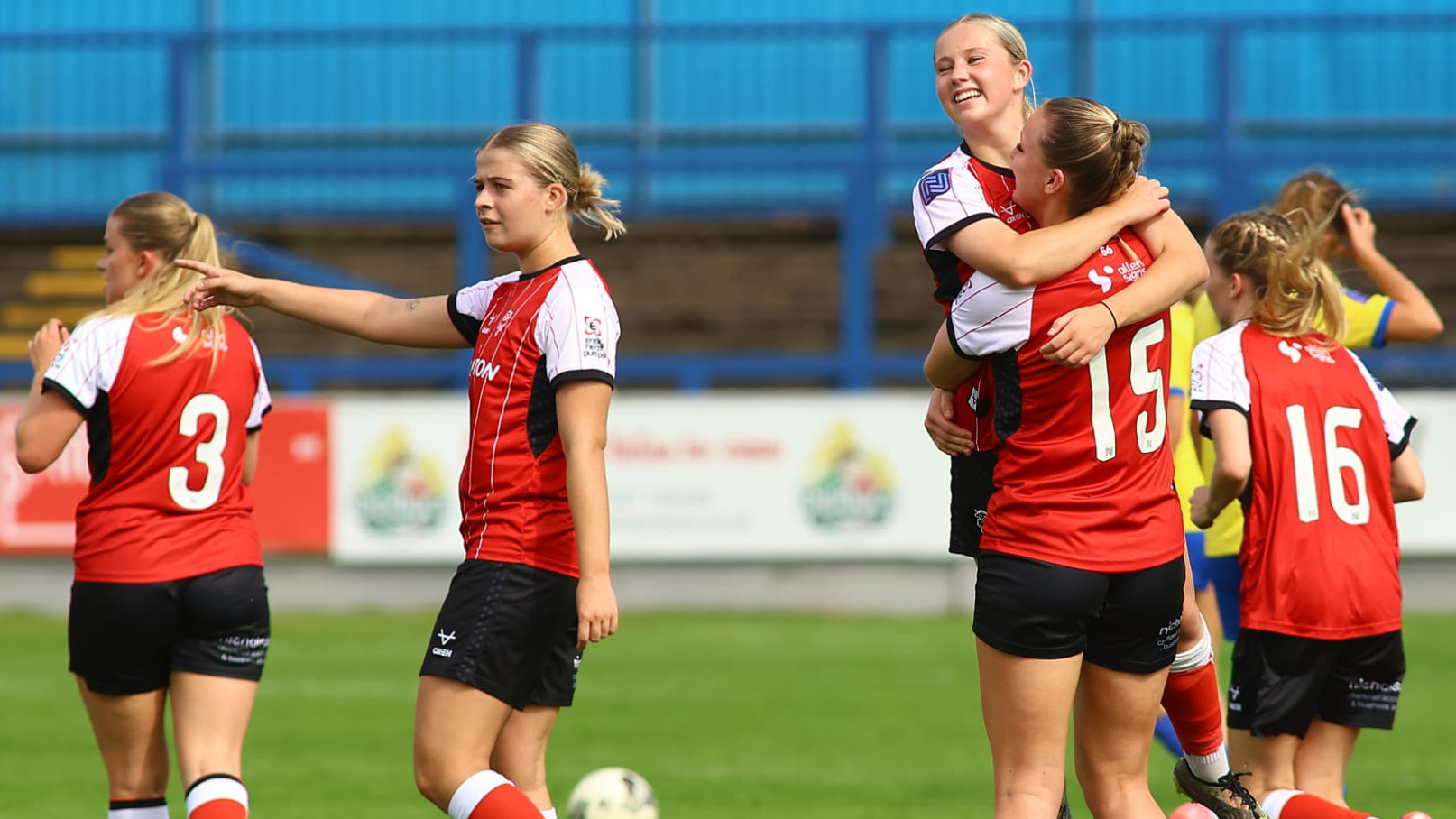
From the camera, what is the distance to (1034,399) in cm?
378

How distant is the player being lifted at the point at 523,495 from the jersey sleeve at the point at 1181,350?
2.35 metres

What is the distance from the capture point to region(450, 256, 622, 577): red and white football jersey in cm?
408

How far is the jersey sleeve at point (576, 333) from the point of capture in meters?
4.03

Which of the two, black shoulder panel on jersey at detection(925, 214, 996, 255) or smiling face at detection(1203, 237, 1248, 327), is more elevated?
black shoulder panel on jersey at detection(925, 214, 996, 255)

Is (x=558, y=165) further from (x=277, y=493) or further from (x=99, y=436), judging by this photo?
(x=277, y=493)

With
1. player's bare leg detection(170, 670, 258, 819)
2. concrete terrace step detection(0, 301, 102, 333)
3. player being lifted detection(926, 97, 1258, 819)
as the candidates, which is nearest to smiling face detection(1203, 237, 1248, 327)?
player being lifted detection(926, 97, 1258, 819)

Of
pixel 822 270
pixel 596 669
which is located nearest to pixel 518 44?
pixel 822 270

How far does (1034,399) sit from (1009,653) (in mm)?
529

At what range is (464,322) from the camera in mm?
4422

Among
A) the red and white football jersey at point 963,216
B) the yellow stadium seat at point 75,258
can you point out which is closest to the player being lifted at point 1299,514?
the red and white football jersey at point 963,216

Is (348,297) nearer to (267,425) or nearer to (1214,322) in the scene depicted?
(1214,322)

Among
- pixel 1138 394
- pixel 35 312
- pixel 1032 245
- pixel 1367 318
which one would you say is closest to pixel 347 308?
pixel 1032 245

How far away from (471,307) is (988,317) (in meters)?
1.33

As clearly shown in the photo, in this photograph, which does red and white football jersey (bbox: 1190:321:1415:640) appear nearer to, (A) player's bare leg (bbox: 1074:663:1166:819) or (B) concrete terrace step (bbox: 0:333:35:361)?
(A) player's bare leg (bbox: 1074:663:1166:819)
